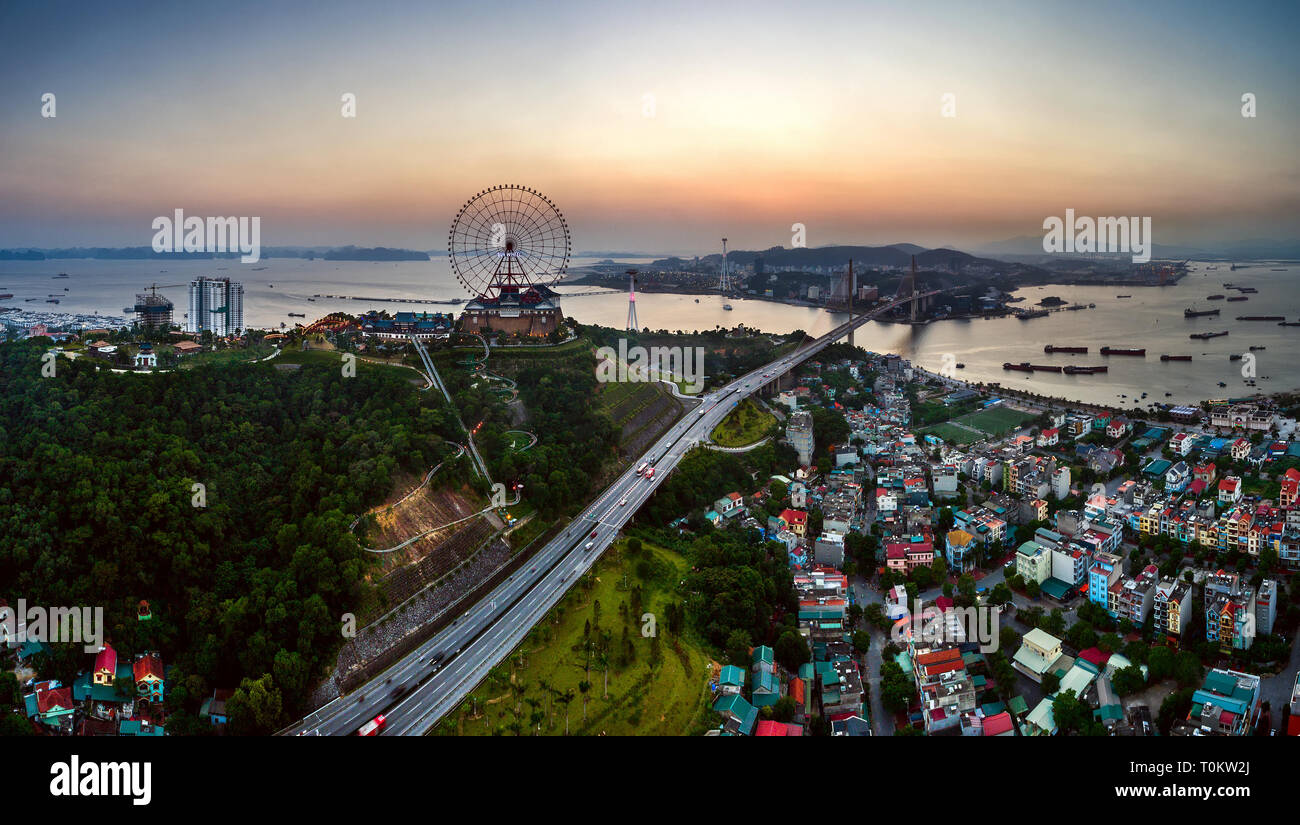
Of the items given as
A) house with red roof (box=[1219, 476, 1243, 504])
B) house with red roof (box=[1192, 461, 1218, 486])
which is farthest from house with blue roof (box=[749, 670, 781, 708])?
house with red roof (box=[1192, 461, 1218, 486])

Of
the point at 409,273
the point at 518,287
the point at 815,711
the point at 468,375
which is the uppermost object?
the point at 409,273

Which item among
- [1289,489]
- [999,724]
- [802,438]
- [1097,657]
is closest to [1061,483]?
[1289,489]

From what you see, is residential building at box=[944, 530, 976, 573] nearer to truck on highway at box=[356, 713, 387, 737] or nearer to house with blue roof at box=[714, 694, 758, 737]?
house with blue roof at box=[714, 694, 758, 737]

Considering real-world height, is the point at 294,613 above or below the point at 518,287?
below

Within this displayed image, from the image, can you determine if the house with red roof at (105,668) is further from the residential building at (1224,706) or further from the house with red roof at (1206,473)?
the house with red roof at (1206,473)

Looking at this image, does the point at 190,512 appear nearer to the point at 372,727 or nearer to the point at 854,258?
the point at 372,727
